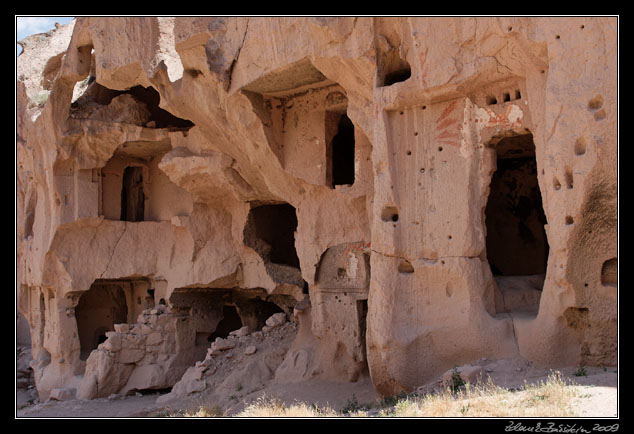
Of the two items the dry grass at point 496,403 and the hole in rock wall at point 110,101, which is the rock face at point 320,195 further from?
the dry grass at point 496,403

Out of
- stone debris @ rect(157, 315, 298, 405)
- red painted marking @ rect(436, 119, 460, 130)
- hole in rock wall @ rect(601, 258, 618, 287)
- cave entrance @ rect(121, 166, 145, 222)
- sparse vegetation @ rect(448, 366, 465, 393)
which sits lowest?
stone debris @ rect(157, 315, 298, 405)

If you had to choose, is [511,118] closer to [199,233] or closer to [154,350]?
[199,233]

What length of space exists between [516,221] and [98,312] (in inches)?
412

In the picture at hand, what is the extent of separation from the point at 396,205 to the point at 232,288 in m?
6.90

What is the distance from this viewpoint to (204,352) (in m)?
14.9

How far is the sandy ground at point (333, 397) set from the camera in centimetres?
598

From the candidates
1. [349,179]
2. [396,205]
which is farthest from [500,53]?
[349,179]

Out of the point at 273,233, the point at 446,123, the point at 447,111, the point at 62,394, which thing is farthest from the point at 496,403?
the point at 62,394

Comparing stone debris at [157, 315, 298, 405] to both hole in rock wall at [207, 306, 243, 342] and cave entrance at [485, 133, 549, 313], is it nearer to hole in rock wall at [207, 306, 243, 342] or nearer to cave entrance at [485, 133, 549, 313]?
hole in rock wall at [207, 306, 243, 342]

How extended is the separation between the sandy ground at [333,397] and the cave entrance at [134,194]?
440 cm

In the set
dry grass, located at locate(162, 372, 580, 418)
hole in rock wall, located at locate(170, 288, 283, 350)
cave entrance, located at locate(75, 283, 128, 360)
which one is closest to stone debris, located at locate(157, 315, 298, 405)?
hole in rock wall, located at locate(170, 288, 283, 350)

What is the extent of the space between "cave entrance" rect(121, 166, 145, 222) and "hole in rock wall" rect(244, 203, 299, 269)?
3.46 meters

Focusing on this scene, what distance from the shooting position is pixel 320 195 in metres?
12.0

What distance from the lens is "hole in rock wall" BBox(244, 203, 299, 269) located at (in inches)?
564
